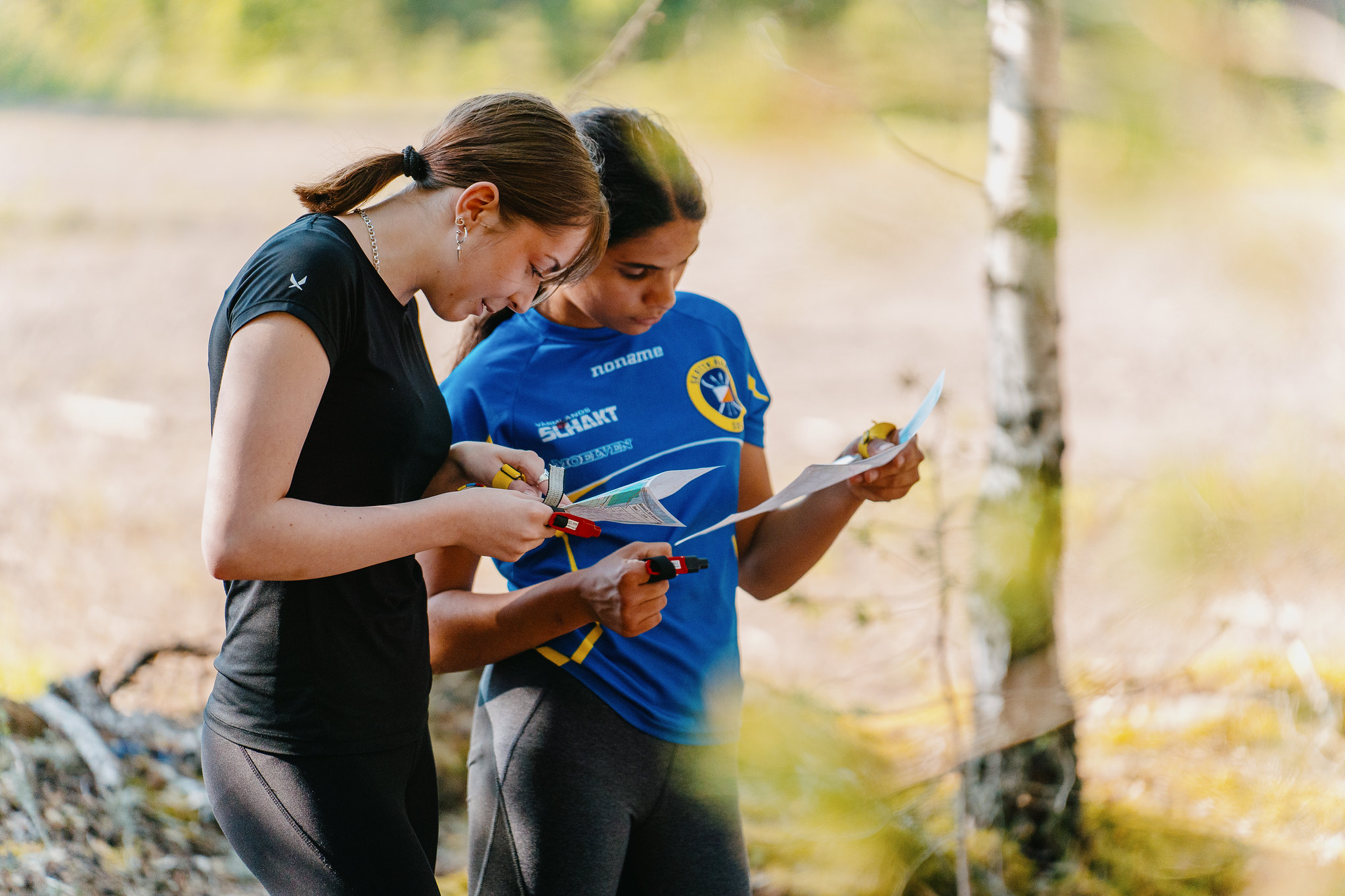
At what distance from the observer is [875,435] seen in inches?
55.7

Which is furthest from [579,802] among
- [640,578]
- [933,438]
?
[933,438]

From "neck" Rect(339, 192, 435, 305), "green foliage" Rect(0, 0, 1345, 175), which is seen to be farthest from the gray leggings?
"green foliage" Rect(0, 0, 1345, 175)

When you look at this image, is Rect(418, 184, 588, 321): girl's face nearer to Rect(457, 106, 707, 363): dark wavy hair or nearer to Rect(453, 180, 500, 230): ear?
Rect(453, 180, 500, 230): ear

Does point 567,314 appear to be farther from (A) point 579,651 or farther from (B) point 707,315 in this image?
(A) point 579,651

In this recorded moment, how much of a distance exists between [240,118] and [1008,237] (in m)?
7.52

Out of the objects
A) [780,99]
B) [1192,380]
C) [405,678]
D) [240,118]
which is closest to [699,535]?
[405,678]

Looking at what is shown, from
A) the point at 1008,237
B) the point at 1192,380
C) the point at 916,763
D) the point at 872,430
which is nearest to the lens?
the point at 872,430

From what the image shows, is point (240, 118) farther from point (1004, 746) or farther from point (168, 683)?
point (1004, 746)

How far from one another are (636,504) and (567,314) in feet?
1.13

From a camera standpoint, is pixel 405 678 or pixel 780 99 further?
pixel 780 99

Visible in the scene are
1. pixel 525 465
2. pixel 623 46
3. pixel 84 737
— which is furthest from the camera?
pixel 84 737

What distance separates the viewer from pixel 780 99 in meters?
1.44

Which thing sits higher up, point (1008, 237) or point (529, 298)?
point (529, 298)

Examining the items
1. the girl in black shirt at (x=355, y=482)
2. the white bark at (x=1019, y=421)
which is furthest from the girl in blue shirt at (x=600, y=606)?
the white bark at (x=1019, y=421)
